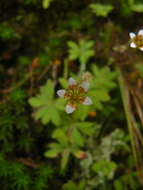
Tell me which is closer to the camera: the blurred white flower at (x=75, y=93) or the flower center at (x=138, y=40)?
the blurred white flower at (x=75, y=93)

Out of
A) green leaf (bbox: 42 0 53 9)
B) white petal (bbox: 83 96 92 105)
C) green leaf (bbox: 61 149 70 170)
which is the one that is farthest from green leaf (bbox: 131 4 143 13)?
green leaf (bbox: 61 149 70 170)

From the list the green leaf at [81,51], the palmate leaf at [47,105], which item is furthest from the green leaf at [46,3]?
the palmate leaf at [47,105]

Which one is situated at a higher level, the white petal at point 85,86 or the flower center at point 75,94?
the white petal at point 85,86

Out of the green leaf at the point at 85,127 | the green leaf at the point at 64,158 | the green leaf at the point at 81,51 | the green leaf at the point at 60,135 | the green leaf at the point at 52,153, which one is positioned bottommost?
the green leaf at the point at 64,158

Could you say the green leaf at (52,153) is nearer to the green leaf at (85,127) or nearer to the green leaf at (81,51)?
the green leaf at (85,127)

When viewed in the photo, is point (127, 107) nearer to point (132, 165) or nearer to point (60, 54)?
point (132, 165)

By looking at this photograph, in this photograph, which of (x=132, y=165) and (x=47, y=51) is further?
(x=47, y=51)

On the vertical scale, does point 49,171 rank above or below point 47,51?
below

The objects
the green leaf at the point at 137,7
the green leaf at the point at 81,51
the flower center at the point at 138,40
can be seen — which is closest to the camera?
the flower center at the point at 138,40

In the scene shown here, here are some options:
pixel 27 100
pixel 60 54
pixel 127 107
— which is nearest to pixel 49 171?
pixel 27 100
